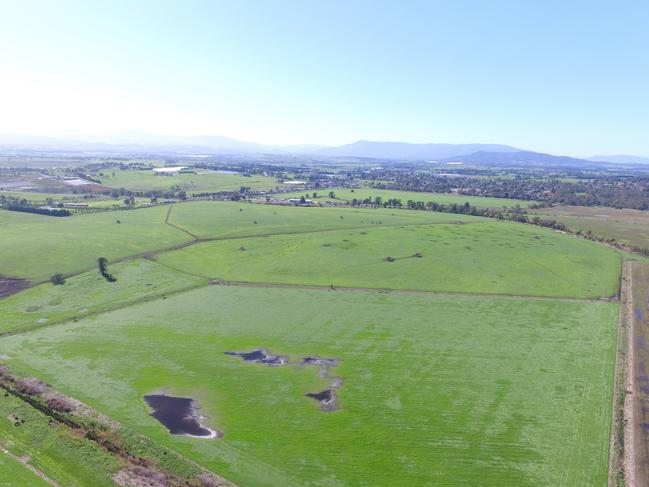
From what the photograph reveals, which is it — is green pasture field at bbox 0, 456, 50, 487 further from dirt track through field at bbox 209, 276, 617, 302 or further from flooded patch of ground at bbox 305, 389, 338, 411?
dirt track through field at bbox 209, 276, 617, 302

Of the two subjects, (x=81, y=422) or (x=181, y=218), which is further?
(x=181, y=218)

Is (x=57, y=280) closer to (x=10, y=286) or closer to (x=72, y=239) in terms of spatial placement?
(x=10, y=286)

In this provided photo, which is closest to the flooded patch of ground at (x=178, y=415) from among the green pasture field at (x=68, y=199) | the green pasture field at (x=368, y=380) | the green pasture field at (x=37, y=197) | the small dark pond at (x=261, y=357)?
the green pasture field at (x=368, y=380)

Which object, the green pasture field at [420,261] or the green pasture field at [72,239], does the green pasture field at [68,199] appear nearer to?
the green pasture field at [72,239]

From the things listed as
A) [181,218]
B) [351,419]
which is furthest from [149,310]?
[181,218]

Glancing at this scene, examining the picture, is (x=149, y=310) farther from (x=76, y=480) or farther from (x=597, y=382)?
(x=597, y=382)

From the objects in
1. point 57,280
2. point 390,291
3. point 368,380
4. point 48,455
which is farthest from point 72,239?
point 368,380
